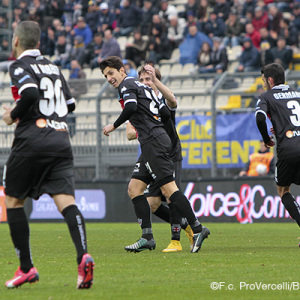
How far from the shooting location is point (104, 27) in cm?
2522

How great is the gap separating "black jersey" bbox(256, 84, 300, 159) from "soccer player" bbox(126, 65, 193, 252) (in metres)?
1.18

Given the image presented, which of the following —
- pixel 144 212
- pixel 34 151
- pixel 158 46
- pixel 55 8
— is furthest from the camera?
pixel 55 8

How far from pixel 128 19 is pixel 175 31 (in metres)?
1.96

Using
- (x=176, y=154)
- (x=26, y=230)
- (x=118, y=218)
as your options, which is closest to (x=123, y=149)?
(x=118, y=218)

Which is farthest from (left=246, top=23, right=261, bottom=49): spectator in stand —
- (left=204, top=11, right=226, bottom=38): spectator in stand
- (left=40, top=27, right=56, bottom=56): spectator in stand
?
(left=40, top=27, right=56, bottom=56): spectator in stand

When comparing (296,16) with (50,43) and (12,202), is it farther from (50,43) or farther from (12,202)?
(12,202)

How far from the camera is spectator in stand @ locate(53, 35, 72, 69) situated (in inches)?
984

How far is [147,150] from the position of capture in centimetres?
929

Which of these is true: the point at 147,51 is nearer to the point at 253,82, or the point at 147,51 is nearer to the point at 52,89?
the point at 253,82

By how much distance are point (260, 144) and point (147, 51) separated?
299 inches

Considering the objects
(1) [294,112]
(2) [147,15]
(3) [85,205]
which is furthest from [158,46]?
(1) [294,112]

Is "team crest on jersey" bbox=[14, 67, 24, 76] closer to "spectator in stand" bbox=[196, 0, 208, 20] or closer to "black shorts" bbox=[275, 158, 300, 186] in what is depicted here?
"black shorts" bbox=[275, 158, 300, 186]

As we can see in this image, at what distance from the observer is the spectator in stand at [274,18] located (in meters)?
21.5

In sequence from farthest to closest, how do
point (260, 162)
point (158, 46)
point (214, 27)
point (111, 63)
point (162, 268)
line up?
1. point (158, 46)
2. point (214, 27)
3. point (260, 162)
4. point (111, 63)
5. point (162, 268)
